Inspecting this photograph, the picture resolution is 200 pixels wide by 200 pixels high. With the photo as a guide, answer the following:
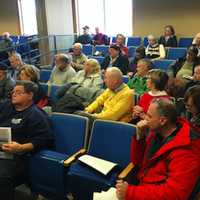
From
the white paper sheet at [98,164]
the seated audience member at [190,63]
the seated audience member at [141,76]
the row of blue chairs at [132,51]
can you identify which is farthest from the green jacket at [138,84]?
the row of blue chairs at [132,51]

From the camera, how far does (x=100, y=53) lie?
673 cm

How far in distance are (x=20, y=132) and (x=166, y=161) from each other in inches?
51.4

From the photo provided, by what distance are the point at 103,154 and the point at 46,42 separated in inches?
238

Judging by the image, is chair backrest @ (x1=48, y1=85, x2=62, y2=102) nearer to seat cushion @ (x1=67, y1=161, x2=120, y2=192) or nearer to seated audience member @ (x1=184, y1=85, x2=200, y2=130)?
seat cushion @ (x1=67, y1=161, x2=120, y2=192)

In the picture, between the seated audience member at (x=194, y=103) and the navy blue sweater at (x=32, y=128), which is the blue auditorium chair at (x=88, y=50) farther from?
the seated audience member at (x=194, y=103)

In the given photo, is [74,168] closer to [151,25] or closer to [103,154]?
[103,154]

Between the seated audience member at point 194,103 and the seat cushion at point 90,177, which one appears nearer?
the seat cushion at point 90,177

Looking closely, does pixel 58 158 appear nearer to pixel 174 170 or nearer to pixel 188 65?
pixel 174 170

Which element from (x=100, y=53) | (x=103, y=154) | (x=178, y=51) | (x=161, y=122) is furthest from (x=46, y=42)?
(x=161, y=122)

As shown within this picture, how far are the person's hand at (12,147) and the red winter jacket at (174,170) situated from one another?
39.5 inches

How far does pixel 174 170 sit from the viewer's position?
5.53 ft

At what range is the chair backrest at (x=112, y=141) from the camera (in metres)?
2.37

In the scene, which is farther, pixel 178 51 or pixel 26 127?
pixel 178 51

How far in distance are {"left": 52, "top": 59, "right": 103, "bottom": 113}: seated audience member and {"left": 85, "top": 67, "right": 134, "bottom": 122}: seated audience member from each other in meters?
0.16
